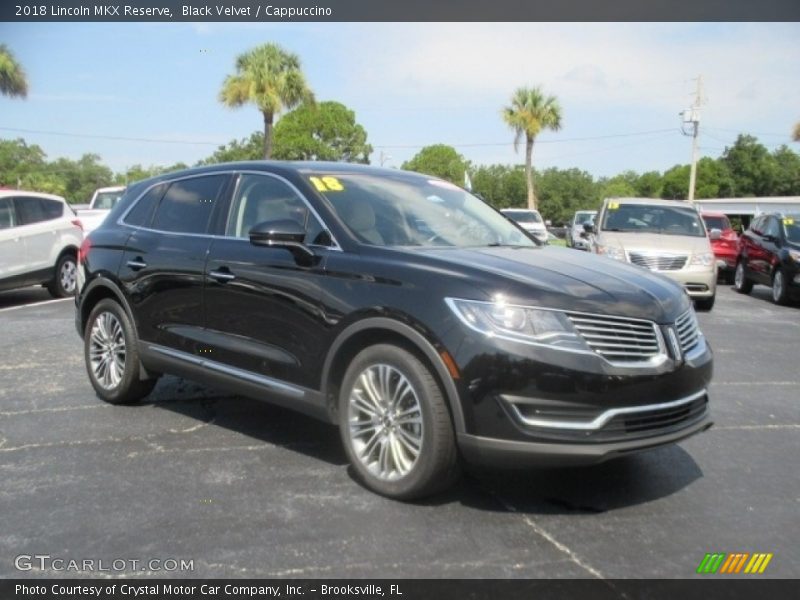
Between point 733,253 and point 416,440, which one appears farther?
point 733,253

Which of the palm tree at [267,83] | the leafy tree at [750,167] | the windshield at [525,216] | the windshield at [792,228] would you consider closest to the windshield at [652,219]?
the windshield at [792,228]

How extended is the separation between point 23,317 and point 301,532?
27.8 ft

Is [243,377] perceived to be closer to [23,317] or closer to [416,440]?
[416,440]

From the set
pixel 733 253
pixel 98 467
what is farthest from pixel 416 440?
pixel 733 253

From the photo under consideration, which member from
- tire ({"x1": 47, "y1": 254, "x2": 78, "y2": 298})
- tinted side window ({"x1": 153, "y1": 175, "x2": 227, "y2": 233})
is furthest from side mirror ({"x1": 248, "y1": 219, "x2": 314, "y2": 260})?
tire ({"x1": 47, "y1": 254, "x2": 78, "y2": 298})

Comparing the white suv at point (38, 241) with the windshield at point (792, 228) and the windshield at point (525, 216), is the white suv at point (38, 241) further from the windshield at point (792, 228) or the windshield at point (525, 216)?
the windshield at point (525, 216)

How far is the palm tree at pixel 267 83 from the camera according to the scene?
29141 mm

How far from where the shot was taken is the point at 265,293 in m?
4.46

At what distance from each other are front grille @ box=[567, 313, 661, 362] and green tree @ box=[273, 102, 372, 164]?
63571 mm

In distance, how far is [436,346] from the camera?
3.63 m

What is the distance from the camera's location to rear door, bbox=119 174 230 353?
16.5ft

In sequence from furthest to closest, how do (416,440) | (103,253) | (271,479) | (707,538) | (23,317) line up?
1. (23,317)
2. (103,253)
3. (271,479)
4. (416,440)
5. (707,538)

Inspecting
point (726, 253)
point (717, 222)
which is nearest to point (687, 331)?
point (726, 253)
